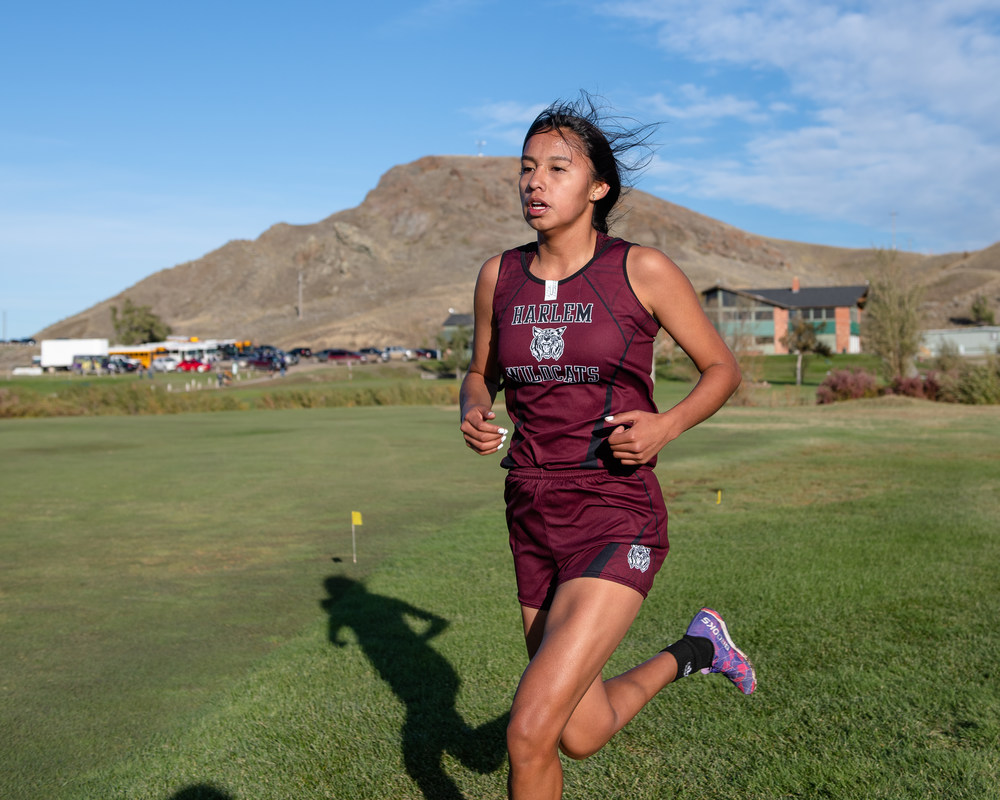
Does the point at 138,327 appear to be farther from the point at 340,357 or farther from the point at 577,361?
the point at 577,361

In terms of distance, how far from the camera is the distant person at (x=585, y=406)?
331cm

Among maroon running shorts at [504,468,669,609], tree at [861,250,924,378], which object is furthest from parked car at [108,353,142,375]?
maroon running shorts at [504,468,669,609]

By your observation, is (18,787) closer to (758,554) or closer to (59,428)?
(758,554)

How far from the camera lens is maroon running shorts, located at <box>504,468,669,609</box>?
3.35 m

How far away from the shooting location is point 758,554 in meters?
9.20

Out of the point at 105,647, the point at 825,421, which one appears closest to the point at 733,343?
the point at 825,421

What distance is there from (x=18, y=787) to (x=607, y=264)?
3.59 meters

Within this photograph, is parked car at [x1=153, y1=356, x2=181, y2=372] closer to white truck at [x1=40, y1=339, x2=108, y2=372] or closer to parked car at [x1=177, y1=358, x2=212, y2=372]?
parked car at [x1=177, y1=358, x2=212, y2=372]

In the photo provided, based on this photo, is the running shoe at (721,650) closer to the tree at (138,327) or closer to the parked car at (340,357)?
the parked car at (340,357)

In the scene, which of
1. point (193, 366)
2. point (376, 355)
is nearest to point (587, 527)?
point (193, 366)

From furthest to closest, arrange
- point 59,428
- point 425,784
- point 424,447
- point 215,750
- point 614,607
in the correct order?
point 59,428
point 424,447
point 215,750
point 425,784
point 614,607

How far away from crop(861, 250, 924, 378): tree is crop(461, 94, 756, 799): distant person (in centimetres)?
4314

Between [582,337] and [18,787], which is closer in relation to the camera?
[582,337]

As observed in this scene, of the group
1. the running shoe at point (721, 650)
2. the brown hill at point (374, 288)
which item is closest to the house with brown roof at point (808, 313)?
the brown hill at point (374, 288)
